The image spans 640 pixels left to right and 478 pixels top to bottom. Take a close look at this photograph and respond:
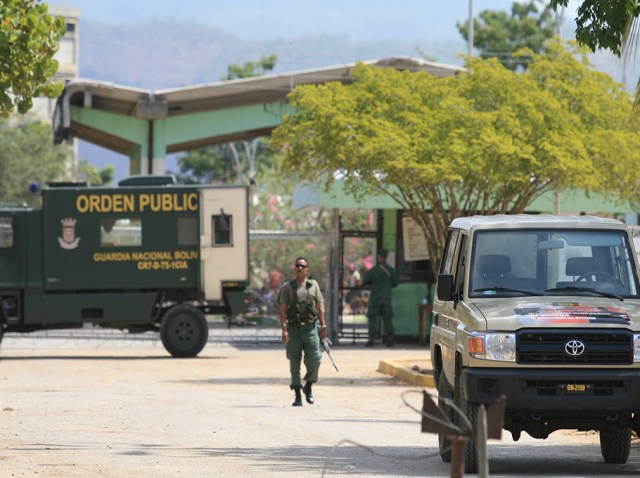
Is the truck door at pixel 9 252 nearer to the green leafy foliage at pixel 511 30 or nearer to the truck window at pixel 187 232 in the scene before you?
the truck window at pixel 187 232

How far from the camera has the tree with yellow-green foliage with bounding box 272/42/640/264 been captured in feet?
77.7

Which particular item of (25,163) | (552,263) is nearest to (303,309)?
(552,263)

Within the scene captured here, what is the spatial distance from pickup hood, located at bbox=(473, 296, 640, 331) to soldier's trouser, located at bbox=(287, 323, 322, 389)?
20.4 feet

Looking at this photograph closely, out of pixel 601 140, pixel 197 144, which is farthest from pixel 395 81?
pixel 197 144

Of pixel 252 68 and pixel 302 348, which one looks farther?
pixel 252 68

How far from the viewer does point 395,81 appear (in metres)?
25.0

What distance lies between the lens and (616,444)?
12.7 meters

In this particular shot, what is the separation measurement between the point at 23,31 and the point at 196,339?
1255 cm

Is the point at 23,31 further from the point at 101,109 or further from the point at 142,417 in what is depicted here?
the point at 101,109

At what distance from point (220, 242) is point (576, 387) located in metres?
Answer: 17.5

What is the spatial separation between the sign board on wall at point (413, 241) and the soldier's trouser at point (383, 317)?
1643 mm

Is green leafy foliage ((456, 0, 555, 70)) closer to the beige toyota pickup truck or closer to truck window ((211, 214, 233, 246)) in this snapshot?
truck window ((211, 214, 233, 246))

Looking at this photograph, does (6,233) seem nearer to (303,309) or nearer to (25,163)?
(303,309)

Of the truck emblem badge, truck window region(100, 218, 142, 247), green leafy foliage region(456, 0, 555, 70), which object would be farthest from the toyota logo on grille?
green leafy foliage region(456, 0, 555, 70)
